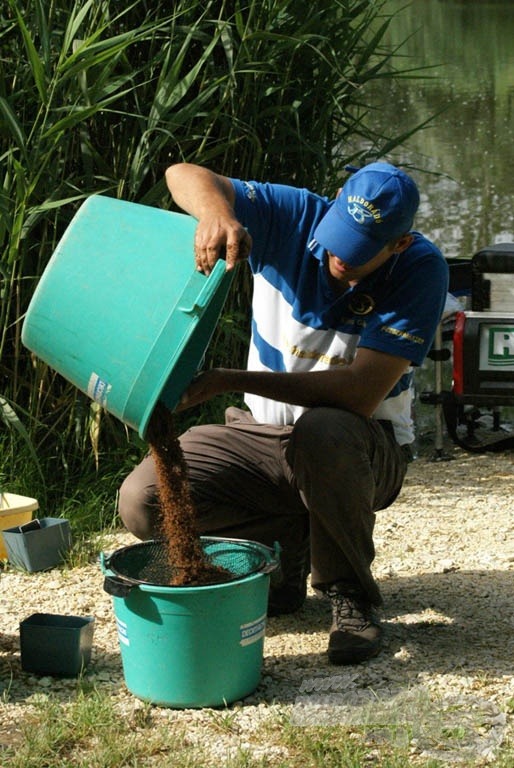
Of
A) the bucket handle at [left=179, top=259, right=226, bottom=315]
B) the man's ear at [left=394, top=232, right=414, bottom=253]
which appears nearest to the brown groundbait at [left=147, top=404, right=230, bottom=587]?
the bucket handle at [left=179, top=259, right=226, bottom=315]

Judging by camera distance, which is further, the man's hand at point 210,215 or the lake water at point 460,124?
the lake water at point 460,124

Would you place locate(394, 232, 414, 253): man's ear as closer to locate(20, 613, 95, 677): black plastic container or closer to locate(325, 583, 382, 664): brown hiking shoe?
locate(325, 583, 382, 664): brown hiking shoe

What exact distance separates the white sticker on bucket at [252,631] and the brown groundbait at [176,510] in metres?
0.12

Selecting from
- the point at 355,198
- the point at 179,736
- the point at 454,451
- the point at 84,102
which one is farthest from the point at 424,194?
the point at 179,736

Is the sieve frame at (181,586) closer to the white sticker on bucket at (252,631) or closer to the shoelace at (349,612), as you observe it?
the white sticker on bucket at (252,631)

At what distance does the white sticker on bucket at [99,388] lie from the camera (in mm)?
2695

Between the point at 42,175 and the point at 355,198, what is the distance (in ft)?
4.87

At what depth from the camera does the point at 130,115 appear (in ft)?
13.2

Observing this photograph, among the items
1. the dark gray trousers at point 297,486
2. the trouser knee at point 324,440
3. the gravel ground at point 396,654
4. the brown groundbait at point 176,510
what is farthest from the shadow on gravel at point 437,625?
the trouser knee at point 324,440

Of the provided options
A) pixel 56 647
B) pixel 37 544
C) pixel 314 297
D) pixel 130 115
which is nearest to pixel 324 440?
pixel 314 297

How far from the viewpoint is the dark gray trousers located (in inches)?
116

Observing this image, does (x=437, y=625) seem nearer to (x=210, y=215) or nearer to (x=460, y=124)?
(x=210, y=215)

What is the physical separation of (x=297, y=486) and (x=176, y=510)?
1.38 feet

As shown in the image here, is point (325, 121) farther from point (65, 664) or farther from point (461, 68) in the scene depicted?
point (461, 68)
